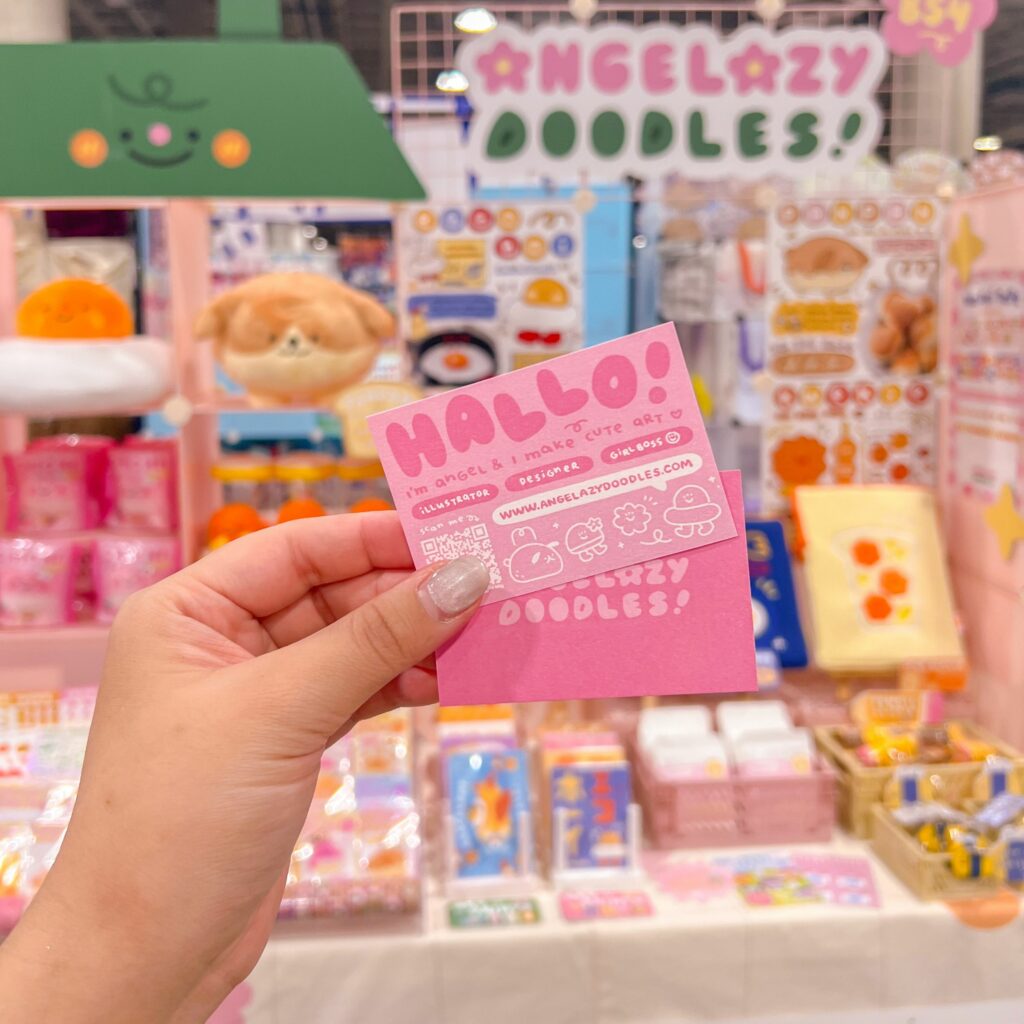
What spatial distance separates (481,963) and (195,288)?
1.42 m

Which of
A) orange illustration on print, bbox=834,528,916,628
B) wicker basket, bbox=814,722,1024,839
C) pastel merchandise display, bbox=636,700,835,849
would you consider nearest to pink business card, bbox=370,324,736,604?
pastel merchandise display, bbox=636,700,835,849

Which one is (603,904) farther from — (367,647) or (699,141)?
(699,141)

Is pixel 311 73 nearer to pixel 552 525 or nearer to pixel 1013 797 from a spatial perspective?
pixel 552 525

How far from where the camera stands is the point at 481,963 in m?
1.78

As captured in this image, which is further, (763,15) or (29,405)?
(763,15)

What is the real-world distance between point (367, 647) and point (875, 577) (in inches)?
72.3

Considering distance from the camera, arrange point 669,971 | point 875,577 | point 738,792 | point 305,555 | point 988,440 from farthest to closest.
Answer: point 875,577 → point 988,440 → point 738,792 → point 669,971 → point 305,555

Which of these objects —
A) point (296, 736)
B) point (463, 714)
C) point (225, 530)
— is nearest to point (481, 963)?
point (463, 714)


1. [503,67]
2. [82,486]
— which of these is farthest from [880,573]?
[82,486]

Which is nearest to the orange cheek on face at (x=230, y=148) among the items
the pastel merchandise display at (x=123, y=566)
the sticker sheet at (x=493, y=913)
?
the pastel merchandise display at (x=123, y=566)

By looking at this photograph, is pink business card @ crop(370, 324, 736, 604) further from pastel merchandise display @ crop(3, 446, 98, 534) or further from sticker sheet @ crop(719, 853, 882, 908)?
pastel merchandise display @ crop(3, 446, 98, 534)

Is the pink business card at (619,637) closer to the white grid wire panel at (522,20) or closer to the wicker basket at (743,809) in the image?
the wicker basket at (743,809)

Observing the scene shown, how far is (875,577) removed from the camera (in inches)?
92.4

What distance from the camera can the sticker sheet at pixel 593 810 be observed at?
193 cm
